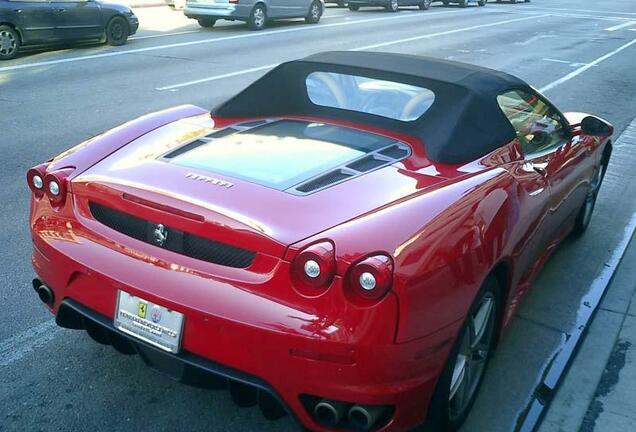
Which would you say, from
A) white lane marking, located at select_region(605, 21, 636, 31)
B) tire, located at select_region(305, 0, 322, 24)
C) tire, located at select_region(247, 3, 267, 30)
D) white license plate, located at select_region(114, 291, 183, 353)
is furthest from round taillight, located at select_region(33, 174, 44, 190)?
white lane marking, located at select_region(605, 21, 636, 31)

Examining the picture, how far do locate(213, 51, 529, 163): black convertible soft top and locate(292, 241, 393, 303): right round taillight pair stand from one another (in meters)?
1.05

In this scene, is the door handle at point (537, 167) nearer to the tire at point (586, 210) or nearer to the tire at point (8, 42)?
the tire at point (586, 210)

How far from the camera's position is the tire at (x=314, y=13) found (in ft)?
66.2

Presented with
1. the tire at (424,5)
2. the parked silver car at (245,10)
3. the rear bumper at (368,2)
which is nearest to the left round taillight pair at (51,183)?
the parked silver car at (245,10)

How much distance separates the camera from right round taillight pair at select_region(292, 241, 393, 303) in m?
2.43

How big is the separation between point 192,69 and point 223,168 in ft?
31.4

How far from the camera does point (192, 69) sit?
12.2 m

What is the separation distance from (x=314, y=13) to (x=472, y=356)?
18462 millimetres

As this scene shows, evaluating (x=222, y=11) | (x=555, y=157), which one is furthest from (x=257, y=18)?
(x=555, y=157)

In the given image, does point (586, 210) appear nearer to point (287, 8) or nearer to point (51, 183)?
point (51, 183)

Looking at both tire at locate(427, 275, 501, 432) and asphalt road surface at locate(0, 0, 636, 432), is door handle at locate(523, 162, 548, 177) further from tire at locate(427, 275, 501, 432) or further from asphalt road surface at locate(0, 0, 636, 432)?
asphalt road surface at locate(0, 0, 636, 432)

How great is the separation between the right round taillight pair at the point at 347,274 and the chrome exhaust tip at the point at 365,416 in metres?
0.39

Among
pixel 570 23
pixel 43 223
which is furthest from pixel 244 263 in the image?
pixel 570 23

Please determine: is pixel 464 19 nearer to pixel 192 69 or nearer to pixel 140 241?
pixel 192 69
